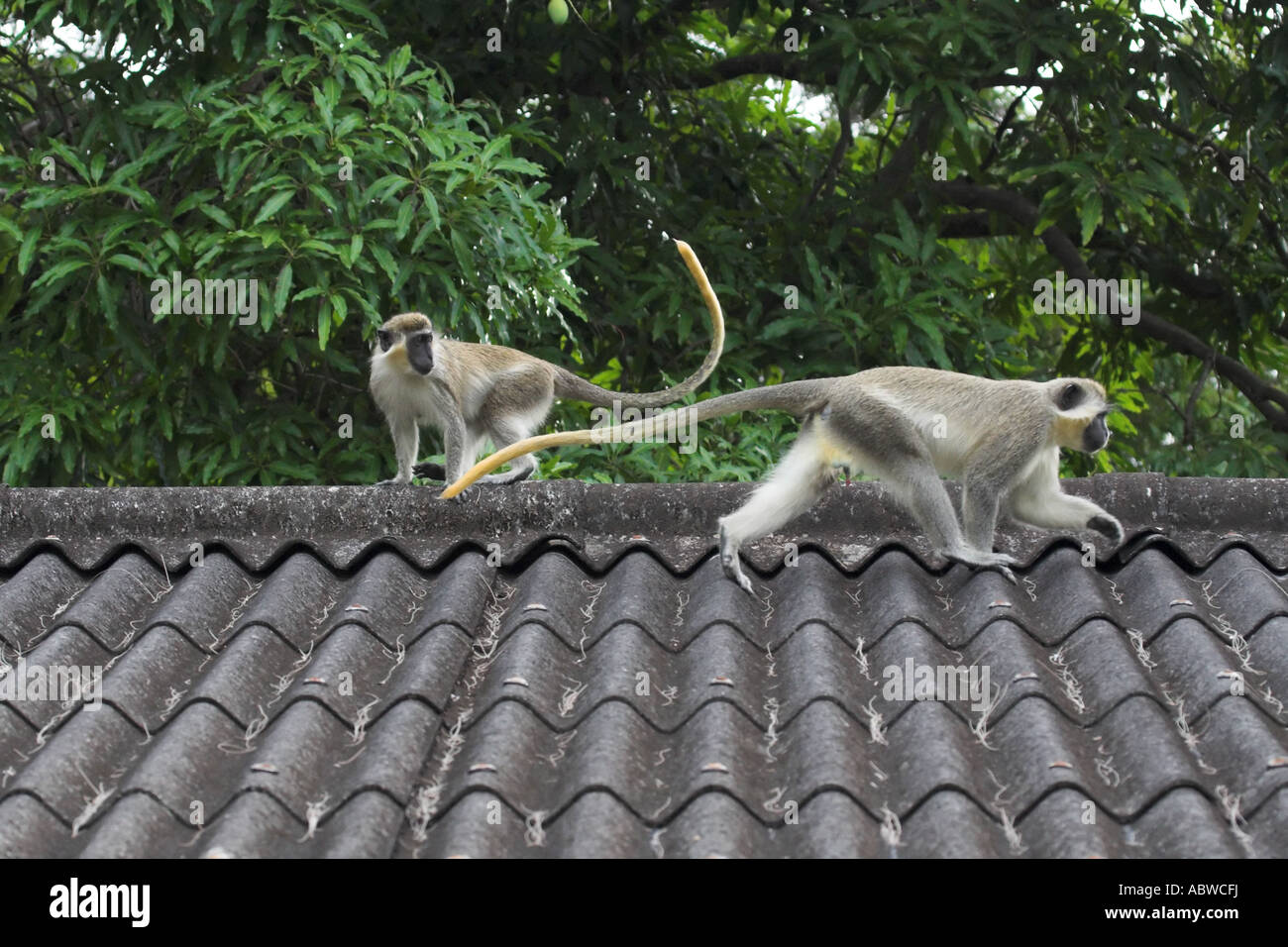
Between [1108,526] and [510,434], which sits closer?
[1108,526]

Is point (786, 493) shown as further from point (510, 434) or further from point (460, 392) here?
point (460, 392)

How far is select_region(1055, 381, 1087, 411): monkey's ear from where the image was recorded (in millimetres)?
5590

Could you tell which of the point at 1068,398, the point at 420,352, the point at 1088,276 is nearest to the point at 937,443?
the point at 1068,398

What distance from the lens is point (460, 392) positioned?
280 inches

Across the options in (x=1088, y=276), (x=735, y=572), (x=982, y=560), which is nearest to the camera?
(x=735, y=572)

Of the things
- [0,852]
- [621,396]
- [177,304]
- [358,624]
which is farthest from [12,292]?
[0,852]

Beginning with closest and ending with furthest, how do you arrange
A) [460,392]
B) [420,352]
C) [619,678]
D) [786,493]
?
1. [619,678]
2. [786,493]
3. [420,352]
4. [460,392]

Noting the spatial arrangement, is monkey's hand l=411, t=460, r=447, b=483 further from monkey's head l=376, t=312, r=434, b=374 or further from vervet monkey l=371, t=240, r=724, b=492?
monkey's head l=376, t=312, r=434, b=374

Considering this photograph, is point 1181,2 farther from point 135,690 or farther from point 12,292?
point 135,690

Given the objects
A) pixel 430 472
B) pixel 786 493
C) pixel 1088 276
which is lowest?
pixel 430 472

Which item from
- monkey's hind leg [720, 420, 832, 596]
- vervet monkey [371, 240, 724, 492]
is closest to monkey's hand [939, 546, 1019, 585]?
monkey's hind leg [720, 420, 832, 596]

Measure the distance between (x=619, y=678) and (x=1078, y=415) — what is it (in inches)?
94.8

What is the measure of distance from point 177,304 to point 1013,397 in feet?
12.6

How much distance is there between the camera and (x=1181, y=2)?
28.8 feet
